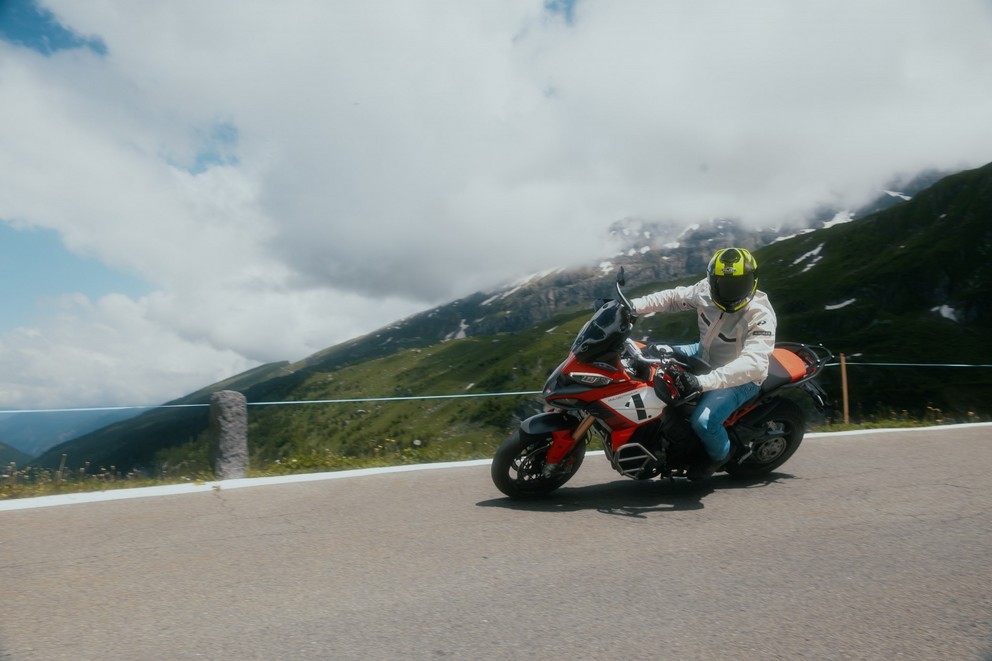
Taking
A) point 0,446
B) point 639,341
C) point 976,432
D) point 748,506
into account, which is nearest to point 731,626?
point 748,506

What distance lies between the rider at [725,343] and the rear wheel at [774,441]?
581mm

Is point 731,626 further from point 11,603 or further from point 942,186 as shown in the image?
point 942,186

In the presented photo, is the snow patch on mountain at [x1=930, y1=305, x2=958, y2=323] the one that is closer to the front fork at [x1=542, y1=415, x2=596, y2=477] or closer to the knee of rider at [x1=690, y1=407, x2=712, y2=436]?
the knee of rider at [x1=690, y1=407, x2=712, y2=436]

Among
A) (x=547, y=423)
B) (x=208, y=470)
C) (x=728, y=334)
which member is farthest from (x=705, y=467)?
(x=208, y=470)

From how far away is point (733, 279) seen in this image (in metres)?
6.01

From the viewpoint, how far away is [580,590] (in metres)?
4.19

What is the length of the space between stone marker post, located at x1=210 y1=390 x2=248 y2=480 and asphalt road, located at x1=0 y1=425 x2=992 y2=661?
0.77 metres

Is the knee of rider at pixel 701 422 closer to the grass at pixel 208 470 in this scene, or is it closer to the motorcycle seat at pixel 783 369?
the motorcycle seat at pixel 783 369

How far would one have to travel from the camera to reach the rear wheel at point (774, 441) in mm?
6789

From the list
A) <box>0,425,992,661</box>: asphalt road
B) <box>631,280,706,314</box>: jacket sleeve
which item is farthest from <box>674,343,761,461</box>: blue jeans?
<box>631,280,706,314</box>: jacket sleeve

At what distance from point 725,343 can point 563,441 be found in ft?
5.62

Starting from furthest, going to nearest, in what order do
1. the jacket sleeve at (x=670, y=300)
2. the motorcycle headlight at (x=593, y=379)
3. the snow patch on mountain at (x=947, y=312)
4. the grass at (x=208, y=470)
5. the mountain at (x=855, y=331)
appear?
1. the snow patch on mountain at (x=947, y=312)
2. the mountain at (x=855, y=331)
3. the grass at (x=208, y=470)
4. the jacket sleeve at (x=670, y=300)
5. the motorcycle headlight at (x=593, y=379)

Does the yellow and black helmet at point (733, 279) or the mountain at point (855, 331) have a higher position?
the mountain at point (855, 331)

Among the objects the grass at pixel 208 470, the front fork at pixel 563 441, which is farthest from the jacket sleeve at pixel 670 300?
the grass at pixel 208 470
